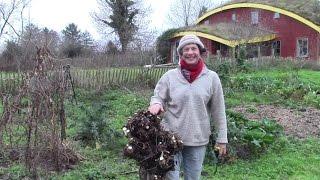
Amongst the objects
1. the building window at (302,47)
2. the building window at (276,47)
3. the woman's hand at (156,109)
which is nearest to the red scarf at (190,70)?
the woman's hand at (156,109)

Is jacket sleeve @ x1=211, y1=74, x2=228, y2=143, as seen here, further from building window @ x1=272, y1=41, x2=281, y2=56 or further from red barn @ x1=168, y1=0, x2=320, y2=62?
building window @ x1=272, y1=41, x2=281, y2=56

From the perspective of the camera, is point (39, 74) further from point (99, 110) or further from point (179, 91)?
point (179, 91)

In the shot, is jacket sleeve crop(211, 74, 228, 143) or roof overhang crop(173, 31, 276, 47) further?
roof overhang crop(173, 31, 276, 47)

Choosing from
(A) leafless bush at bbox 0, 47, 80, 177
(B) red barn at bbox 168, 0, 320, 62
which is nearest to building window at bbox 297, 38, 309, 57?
(B) red barn at bbox 168, 0, 320, 62

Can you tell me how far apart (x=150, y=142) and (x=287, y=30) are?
37.1m

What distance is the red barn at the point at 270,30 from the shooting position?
3703 centimetres

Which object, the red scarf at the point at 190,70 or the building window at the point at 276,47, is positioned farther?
the building window at the point at 276,47

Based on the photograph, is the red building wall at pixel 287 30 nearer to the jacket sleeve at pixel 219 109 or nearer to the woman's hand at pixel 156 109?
the jacket sleeve at pixel 219 109

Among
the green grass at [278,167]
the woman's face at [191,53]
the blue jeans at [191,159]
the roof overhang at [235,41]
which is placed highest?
the roof overhang at [235,41]

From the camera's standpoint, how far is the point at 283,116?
1131cm

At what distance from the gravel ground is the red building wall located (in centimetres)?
2459

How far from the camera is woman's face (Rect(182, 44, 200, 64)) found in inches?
166

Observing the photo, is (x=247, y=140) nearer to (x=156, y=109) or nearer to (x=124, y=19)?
(x=156, y=109)

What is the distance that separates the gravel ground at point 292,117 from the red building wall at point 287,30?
24.6m
